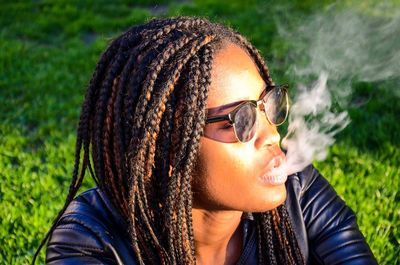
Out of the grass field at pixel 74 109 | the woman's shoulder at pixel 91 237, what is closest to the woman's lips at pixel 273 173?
the woman's shoulder at pixel 91 237

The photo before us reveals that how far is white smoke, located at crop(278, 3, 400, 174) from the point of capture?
13.8ft

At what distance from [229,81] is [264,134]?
0.23 metres

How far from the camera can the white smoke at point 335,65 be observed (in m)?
4.21

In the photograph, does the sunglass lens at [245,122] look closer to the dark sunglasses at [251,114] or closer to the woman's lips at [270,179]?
the dark sunglasses at [251,114]

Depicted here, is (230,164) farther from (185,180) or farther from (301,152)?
(301,152)

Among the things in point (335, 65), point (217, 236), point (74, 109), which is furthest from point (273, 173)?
point (74, 109)

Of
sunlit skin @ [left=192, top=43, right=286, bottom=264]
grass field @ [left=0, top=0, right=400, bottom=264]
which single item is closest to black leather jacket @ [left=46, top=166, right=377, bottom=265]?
sunlit skin @ [left=192, top=43, right=286, bottom=264]

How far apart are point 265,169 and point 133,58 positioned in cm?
63

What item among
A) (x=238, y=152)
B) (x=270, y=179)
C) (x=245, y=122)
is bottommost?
(x=270, y=179)

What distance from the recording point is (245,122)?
94.6 inches

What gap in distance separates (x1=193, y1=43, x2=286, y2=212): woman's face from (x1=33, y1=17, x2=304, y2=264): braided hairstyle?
56mm

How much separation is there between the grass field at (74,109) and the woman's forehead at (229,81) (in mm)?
1176

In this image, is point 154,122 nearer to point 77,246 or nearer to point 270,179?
point 270,179

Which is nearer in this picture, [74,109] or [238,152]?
[238,152]
